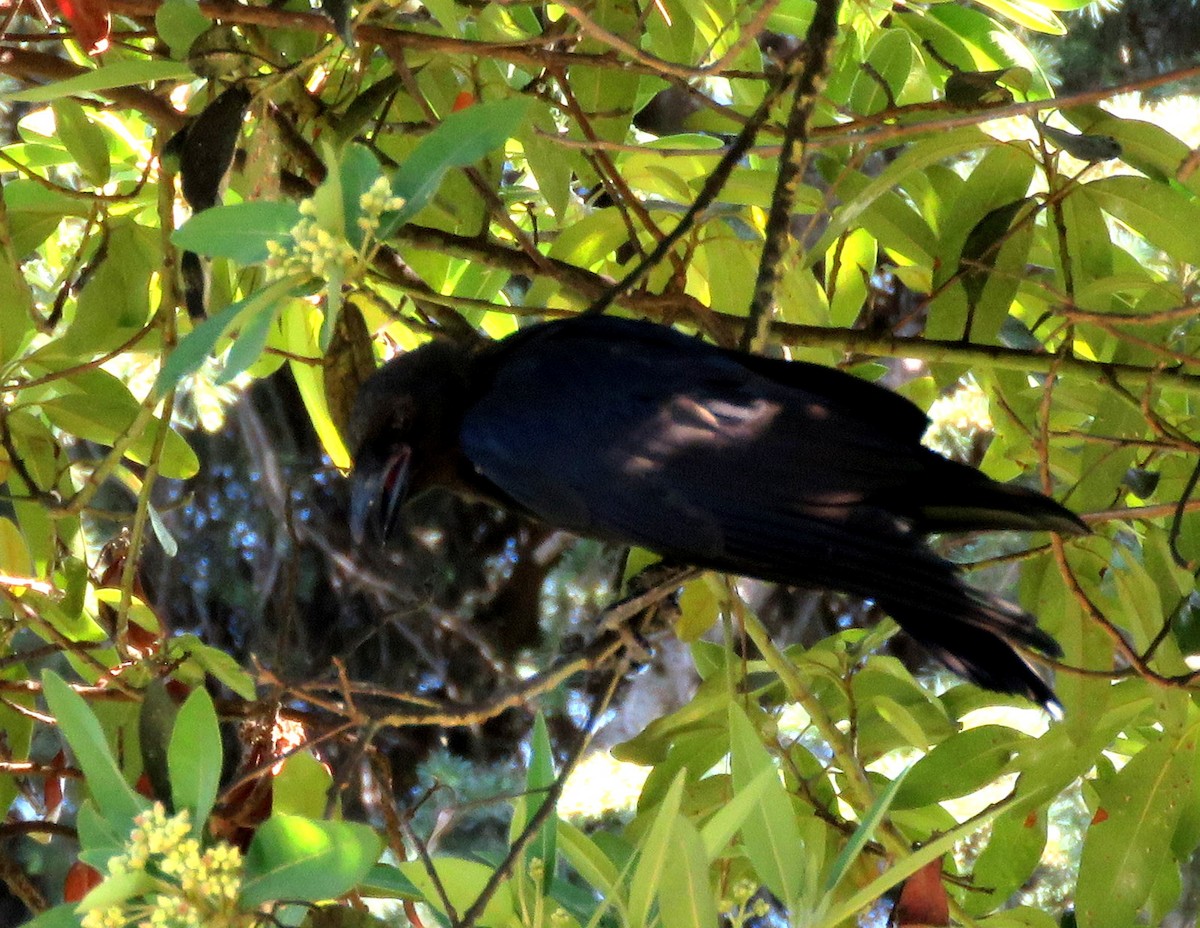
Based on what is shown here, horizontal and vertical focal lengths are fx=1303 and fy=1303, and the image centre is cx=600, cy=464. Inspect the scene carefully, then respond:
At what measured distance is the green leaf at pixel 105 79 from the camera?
1466 millimetres

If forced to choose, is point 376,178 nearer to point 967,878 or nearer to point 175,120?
point 175,120

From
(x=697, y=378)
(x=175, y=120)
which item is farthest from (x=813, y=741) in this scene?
(x=175, y=120)

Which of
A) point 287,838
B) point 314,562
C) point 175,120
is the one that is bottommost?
point 314,562

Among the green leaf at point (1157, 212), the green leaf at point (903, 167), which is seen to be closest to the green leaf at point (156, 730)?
the green leaf at point (903, 167)

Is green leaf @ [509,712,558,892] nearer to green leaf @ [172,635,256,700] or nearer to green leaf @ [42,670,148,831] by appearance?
green leaf @ [42,670,148,831]

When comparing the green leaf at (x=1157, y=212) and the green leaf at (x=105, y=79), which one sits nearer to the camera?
the green leaf at (x=105, y=79)

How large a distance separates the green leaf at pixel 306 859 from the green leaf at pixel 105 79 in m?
0.86

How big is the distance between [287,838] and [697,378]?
107 centimetres

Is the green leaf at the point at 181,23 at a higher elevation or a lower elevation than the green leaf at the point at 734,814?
higher

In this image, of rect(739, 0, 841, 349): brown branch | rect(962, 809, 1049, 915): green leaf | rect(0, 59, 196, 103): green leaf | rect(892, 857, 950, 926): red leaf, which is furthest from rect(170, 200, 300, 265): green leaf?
rect(962, 809, 1049, 915): green leaf

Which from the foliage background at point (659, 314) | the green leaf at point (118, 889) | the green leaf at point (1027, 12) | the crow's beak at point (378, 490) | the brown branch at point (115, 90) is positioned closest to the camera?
the green leaf at point (118, 889)

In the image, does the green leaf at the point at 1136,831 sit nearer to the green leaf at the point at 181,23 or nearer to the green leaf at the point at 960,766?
the green leaf at the point at 960,766

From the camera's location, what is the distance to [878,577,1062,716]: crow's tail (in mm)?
1654

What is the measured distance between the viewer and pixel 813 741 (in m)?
3.57
